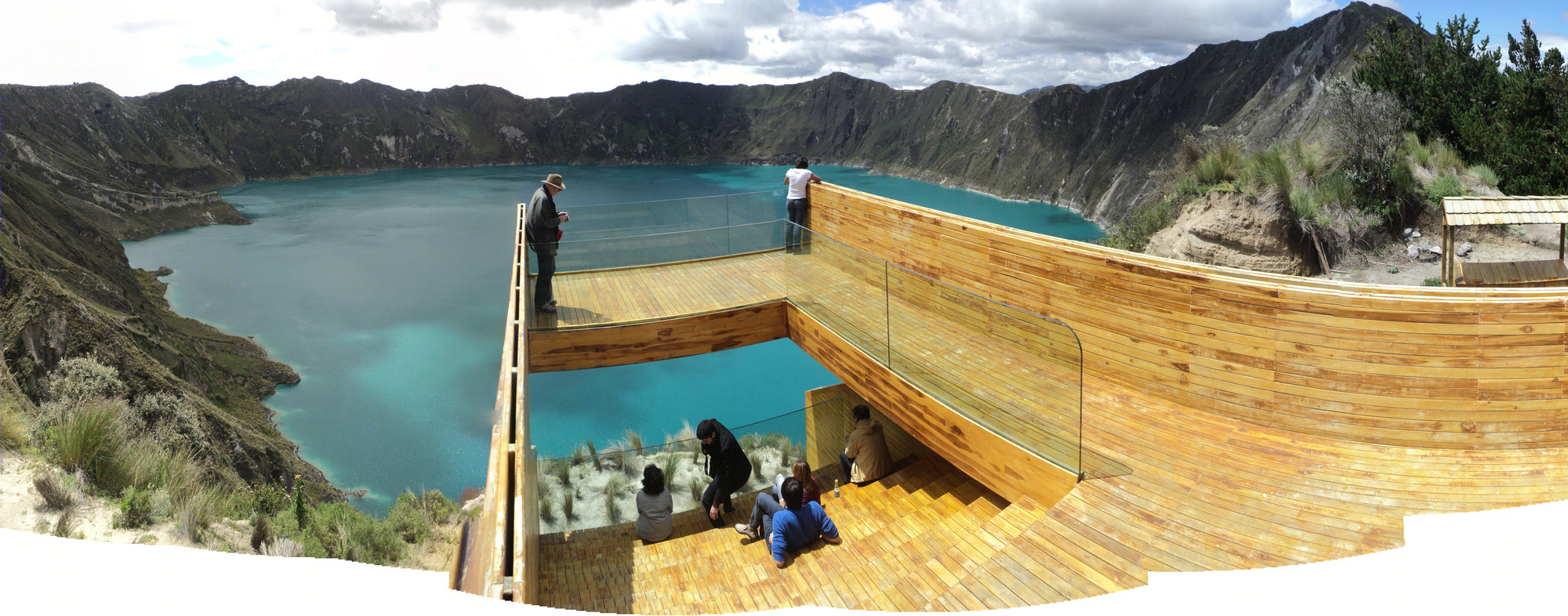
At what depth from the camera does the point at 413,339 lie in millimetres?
33375

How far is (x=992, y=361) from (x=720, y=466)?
243 cm

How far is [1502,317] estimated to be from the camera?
431cm

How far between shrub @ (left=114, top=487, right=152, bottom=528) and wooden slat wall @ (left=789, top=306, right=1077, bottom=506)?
537 cm

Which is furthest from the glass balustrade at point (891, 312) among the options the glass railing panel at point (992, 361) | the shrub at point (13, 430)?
the shrub at point (13, 430)

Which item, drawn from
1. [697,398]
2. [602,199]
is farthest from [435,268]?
[697,398]

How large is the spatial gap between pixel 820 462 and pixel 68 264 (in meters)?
17.1

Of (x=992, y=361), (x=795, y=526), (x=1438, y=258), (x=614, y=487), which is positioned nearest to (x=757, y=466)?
(x=614, y=487)

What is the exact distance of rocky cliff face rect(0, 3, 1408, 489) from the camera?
→ 49.8 ft

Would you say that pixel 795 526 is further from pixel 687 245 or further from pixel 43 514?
pixel 687 245

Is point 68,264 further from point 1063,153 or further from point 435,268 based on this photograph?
point 1063,153

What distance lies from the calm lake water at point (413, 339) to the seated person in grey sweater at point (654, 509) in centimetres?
115

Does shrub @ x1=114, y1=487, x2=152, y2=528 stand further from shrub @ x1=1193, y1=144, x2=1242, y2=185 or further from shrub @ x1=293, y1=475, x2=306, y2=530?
shrub @ x1=1193, y1=144, x2=1242, y2=185

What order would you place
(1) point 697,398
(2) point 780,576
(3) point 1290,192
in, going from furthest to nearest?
(1) point 697,398 → (3) point 1290,192 → (2) point 780,576

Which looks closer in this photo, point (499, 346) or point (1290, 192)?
point (1290, 192)
